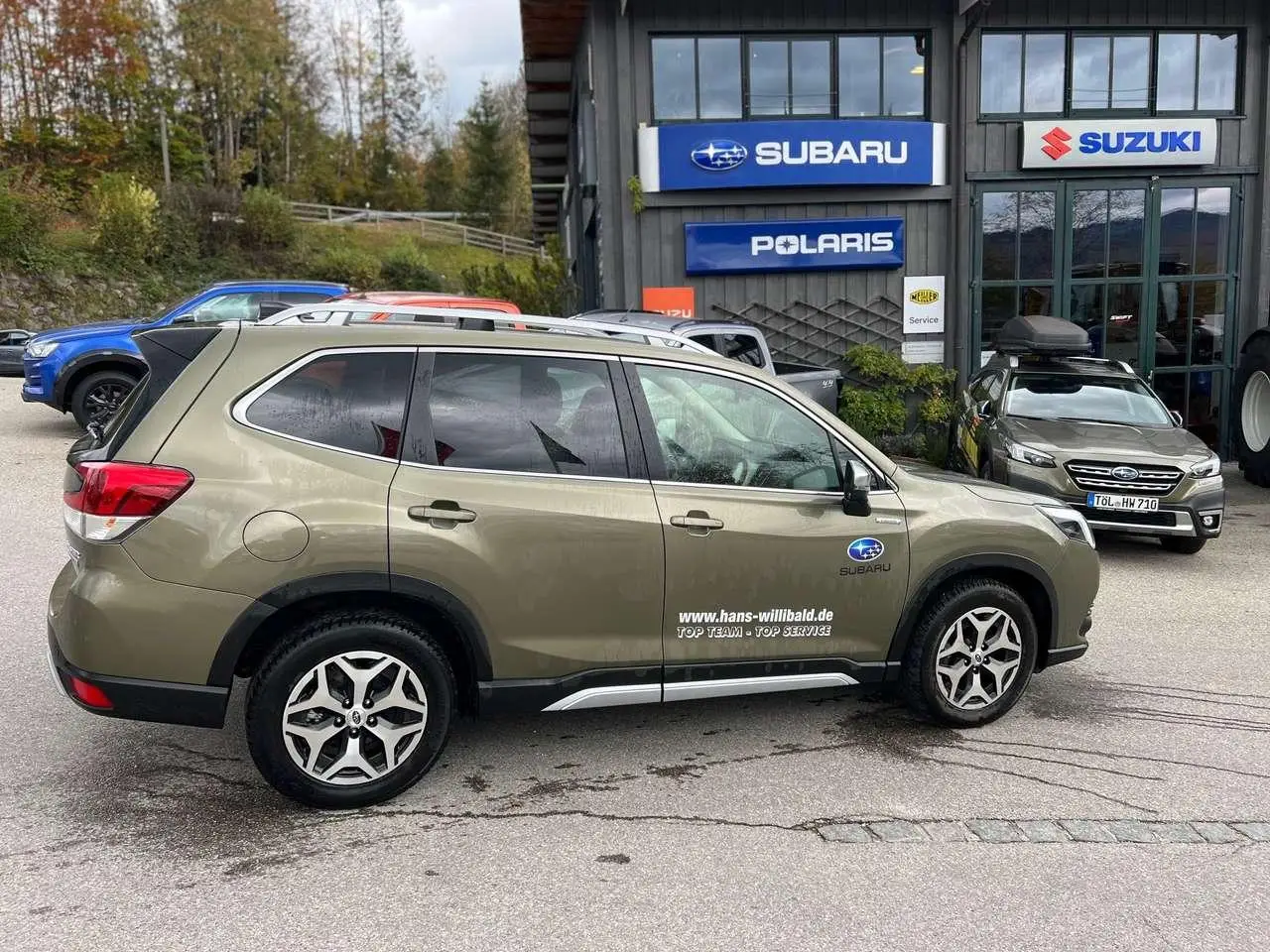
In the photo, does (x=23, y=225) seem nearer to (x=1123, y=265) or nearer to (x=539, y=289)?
(x=539, y=289)

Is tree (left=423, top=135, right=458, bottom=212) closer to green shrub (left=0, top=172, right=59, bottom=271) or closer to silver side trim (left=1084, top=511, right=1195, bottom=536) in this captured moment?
green shrub (left=0, top=172, right=59, bottom=271)

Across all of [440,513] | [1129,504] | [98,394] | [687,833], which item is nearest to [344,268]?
[98,394]

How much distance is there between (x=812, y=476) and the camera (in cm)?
442

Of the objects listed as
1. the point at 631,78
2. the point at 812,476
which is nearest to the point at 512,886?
the point at 812,476

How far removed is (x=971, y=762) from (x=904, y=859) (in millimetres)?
981

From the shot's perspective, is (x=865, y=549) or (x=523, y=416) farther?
(x=865, y=549)

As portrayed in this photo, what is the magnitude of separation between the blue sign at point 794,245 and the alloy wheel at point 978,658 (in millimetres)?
9831

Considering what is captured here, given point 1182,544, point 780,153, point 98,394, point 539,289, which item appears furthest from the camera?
point 539,289

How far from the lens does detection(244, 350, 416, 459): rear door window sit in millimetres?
3758

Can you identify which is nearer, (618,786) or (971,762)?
(618,786)

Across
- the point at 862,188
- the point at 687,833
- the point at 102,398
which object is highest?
the point at 862,188

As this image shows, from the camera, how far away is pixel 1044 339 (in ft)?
35.9

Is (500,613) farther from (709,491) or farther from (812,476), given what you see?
(812,476)

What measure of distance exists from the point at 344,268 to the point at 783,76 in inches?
971
